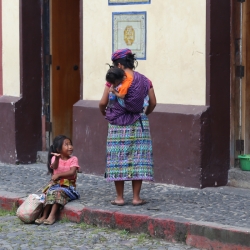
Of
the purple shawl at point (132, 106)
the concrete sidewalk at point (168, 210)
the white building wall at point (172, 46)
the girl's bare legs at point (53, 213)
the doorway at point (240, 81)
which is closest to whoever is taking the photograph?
the concrete sidewalk at point (168, 210)

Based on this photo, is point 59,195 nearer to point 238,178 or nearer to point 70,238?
point 70,238

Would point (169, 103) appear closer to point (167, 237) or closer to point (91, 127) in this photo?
point (91, 127)

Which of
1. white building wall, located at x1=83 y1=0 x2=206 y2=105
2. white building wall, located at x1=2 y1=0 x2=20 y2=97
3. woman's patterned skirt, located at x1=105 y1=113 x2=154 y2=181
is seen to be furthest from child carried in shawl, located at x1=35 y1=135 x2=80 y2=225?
white building wall, located at x1=2 y1=0 x2=20 y2=97

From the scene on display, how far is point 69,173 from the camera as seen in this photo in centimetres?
836

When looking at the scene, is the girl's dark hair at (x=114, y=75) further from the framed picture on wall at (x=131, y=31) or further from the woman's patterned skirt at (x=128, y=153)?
the framed picture on wall at (x=131, y=31)


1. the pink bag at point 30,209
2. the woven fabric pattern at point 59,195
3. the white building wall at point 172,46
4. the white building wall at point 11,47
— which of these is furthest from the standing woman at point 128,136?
the white building wall at point 11,47

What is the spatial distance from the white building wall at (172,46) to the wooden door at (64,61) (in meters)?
1.52

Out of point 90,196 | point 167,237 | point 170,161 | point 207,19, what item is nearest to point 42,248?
point 167,237

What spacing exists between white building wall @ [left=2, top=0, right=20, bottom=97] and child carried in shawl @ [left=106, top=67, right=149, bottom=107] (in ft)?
12.1

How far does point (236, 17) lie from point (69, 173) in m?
2.57

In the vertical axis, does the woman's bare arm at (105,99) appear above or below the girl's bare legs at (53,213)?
above

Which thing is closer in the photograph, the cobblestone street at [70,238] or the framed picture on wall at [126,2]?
the cobblestone street at [70,238]

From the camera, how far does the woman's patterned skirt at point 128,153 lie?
8.23 meters

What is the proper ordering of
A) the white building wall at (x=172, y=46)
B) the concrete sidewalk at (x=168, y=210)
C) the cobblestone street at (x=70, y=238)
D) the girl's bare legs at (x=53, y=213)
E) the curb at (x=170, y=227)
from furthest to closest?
the white building wall at (x=172, y=46) < the girl's bare legs at (x=53, y=213) < the cobblestone street at (x=70, y=238) < the concrete sidewalk at (x=168, y=210) < the curb at (x=170, y=227)
